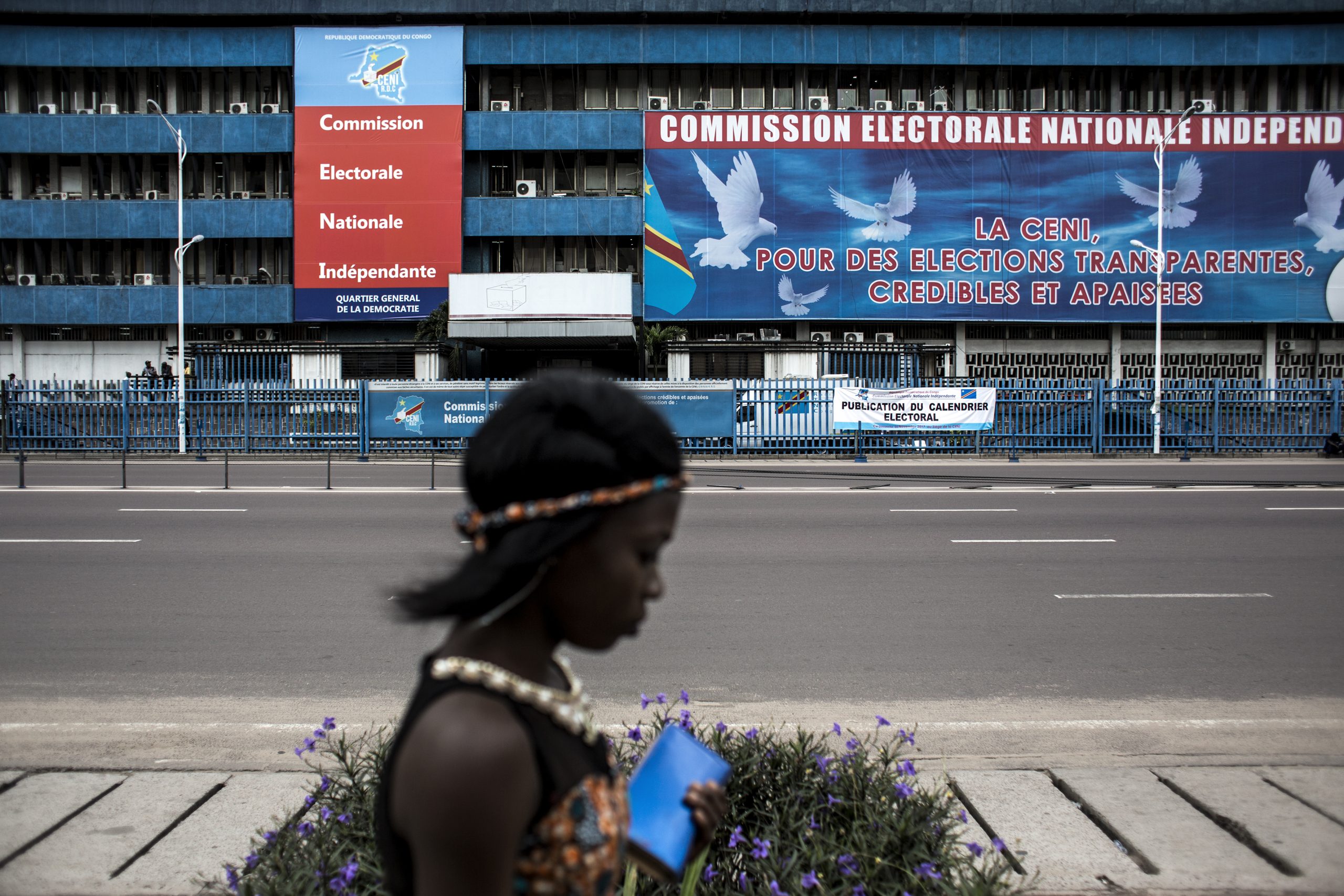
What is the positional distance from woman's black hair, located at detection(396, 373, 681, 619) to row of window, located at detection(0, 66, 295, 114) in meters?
44.2

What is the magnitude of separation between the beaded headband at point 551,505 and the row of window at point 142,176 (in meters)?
43.0

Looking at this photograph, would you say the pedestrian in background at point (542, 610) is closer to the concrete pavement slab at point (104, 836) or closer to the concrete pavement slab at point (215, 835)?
the concrete pavement slab at point (215, 835)

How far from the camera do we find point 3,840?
375 cm

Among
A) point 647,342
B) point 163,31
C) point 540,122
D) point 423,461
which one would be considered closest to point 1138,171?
point 647,342

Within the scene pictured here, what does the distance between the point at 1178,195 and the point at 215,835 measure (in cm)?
4176

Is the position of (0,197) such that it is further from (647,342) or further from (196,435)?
(647,342)

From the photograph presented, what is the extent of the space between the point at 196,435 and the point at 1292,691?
26.1 metres

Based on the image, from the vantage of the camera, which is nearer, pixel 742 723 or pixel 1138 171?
pixel 742 723

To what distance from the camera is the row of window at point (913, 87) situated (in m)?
40.4

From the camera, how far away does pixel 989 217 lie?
3816 centimetres

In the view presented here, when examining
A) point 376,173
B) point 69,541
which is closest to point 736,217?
point 376,173

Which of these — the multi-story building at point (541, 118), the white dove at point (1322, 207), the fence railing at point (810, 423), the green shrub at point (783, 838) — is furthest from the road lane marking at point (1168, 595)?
the white dove at point (1322, 207)

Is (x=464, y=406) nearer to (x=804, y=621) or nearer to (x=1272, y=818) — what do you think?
(x=804, y=621)

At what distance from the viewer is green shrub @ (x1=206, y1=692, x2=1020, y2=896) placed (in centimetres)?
293
